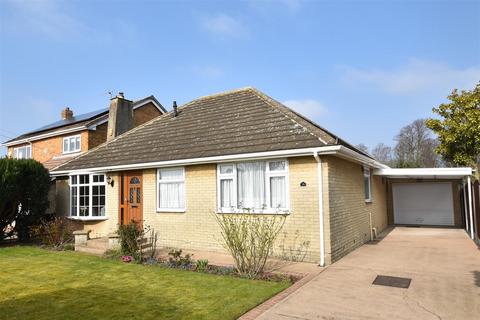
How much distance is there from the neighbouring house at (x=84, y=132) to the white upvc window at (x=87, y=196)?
4.54m

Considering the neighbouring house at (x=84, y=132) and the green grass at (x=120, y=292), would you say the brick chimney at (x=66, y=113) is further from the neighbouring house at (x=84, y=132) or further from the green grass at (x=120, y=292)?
the green grass at (x=120, y=292)

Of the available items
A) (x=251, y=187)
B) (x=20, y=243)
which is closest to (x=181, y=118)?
(x=251, y=187)

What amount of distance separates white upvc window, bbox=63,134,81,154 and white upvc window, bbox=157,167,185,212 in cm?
1270

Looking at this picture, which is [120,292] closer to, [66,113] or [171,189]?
[171,189]

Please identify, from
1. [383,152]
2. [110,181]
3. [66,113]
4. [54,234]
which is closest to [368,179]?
[110,181]

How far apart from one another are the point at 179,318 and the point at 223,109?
32.5 ft

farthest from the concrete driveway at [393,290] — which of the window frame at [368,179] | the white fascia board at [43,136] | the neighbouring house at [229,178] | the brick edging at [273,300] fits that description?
the white fascia board at [43,136]

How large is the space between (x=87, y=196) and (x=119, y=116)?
610 cm

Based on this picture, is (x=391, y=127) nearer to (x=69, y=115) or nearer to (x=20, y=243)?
(x=69, y=115)

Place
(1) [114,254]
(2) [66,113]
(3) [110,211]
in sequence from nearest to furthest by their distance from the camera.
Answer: (1) [114,254] < (3) [110,211] < (2) [66,113]

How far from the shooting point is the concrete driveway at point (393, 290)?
5.21 m

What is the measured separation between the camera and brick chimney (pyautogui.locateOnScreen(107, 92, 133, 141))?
1823cm

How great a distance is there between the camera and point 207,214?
1072 centimetres

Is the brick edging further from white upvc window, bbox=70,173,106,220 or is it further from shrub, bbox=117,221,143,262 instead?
white upvc window, bbox=70,173,106,220
